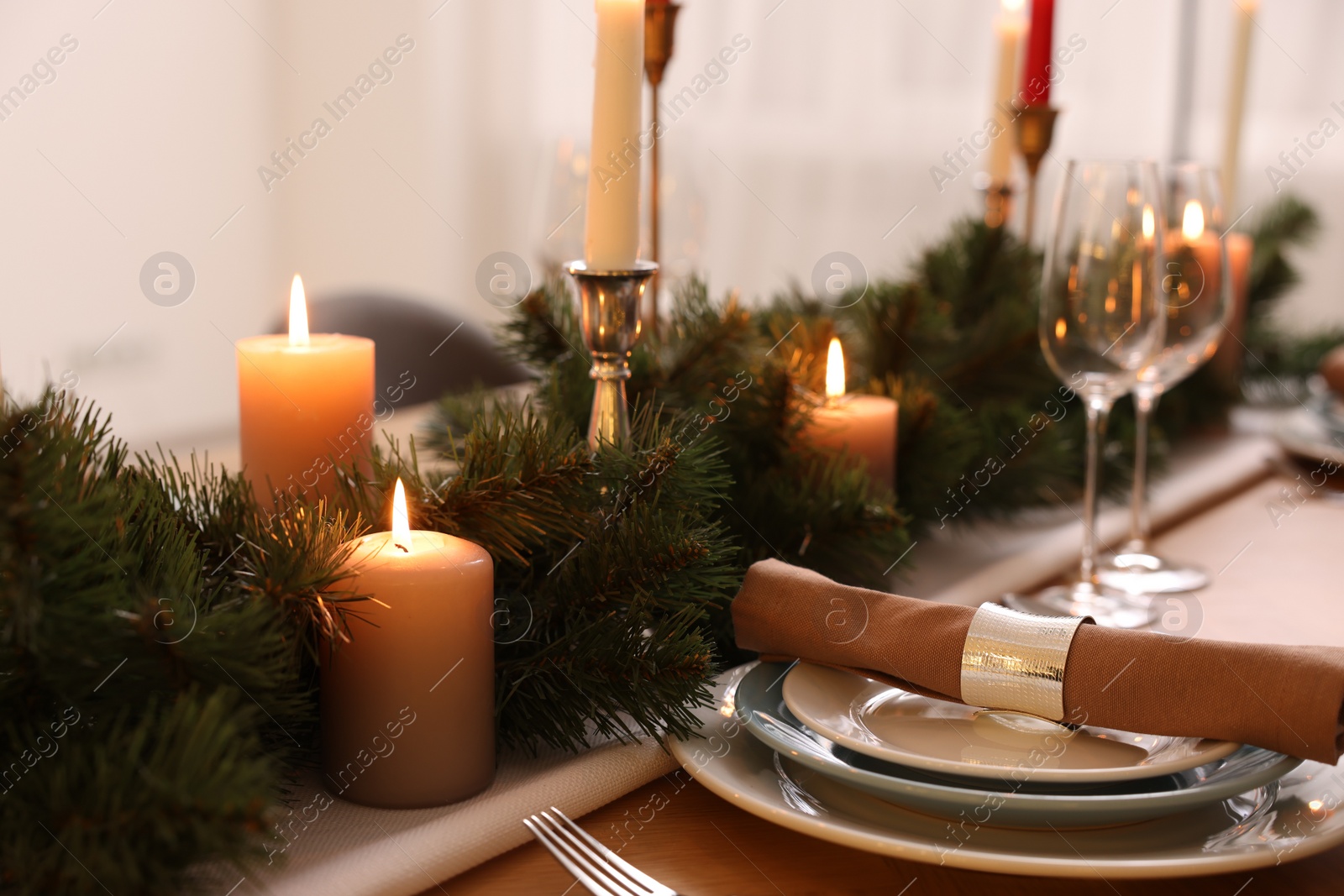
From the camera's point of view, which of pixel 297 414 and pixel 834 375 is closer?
pixel 297 414

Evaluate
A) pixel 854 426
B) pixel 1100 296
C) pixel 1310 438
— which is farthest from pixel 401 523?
pixel 1310 438

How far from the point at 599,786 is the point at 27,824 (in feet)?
0.67

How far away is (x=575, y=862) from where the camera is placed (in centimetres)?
41

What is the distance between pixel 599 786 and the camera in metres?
0.45

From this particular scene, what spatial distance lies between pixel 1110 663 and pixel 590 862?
21 centimetres

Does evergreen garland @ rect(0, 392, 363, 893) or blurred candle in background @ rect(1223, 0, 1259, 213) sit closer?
evergreen garland @ rect(0, 392, 363, 893)

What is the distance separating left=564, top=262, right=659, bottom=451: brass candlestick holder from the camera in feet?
1.73

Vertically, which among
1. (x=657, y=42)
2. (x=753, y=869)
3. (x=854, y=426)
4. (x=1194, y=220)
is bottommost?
(x=753, y=869)

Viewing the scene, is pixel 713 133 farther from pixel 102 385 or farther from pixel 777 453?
pixel 777 453

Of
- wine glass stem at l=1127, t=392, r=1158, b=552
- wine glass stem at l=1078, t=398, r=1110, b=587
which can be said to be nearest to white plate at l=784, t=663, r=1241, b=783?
wine glass stem at l=1078, t=398, r=1110, b=587

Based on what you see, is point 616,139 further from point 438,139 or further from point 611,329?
point 438,139

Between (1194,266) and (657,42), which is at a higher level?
(657,42)

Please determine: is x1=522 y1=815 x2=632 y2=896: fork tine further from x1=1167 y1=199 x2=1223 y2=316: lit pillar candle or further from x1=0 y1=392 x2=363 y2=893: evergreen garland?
x1=1167 y1=199 x2=1223 y2=316: lit pillar candle

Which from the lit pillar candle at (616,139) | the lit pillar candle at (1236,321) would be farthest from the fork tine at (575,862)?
the lit pillar candle at (1236,321)
